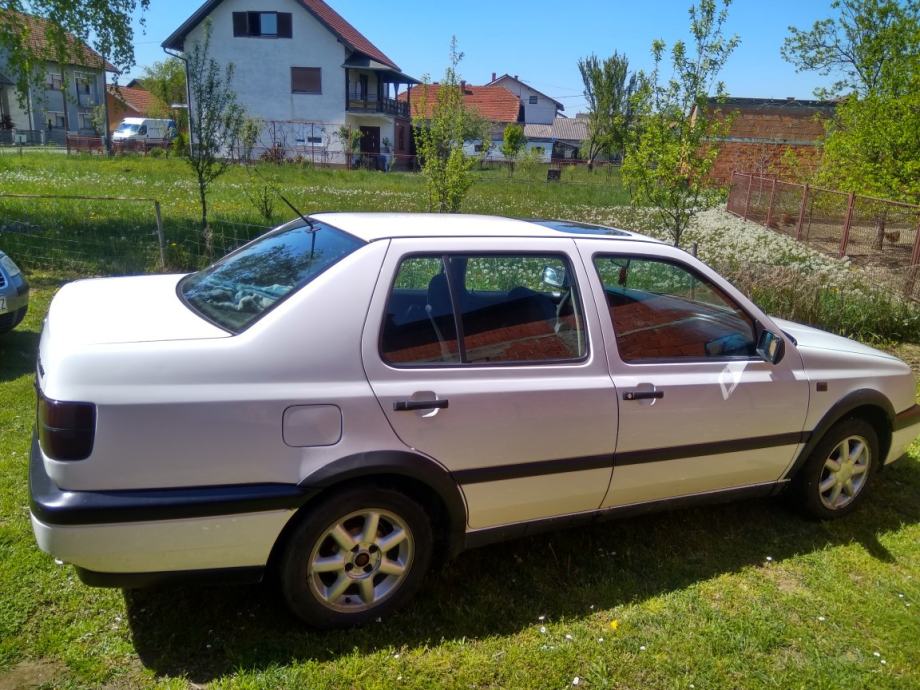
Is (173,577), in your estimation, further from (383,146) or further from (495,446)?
(383,146)

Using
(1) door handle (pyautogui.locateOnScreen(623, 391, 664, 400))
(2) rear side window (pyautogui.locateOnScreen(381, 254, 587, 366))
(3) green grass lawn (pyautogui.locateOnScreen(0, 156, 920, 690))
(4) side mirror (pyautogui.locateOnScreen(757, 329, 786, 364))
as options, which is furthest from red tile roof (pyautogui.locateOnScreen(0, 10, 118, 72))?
(4) side mirror (pyautogui.locateOnScreen(757, 329, 786, 364))

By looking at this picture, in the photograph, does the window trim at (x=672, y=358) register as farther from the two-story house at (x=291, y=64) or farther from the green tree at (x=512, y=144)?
the two-story house at (x=291, y=64)

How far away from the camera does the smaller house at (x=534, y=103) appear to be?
81.6 m

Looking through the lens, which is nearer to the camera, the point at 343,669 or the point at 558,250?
the point at 343,669

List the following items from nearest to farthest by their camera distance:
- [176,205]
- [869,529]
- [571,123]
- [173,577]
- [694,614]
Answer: [173,577]
[694,614]
[869,529]
[176,205]
[571,123]

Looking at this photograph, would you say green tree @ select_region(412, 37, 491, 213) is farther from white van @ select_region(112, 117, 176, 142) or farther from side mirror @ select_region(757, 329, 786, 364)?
white van @ select_region(112, 117, 176, 142)

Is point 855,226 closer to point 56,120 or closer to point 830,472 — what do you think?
point 830,472

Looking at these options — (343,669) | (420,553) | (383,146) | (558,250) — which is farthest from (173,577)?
(383,146)

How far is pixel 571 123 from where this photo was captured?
280 ft

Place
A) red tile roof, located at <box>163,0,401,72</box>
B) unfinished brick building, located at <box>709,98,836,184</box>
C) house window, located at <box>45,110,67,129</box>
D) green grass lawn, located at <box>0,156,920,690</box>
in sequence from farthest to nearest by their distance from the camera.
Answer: house window, located at <box>45,110,67,129</box> < red tile roof, located at <box>163,0,401,72</box> < unfinished brick building, located at <box>709,98,836,184</box> < green grass lawn, located at <box>0,156,920,690</box>

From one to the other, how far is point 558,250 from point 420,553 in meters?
1.52

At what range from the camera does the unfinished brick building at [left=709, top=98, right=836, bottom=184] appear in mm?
29594

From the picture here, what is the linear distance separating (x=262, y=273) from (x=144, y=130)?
4986 centimetres

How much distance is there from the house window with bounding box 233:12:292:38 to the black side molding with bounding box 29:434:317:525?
4501 cm
